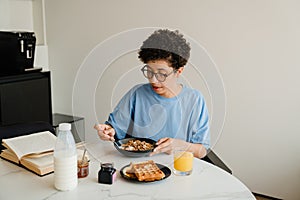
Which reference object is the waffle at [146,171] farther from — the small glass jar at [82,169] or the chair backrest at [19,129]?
the chair backrest at [19,129]

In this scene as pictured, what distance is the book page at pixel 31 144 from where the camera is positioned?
1.43 meters

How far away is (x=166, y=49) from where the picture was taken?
1.71m

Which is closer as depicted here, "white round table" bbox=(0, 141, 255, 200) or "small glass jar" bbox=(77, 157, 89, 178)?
"white round table" bbox=(0, 141, 255, 200)

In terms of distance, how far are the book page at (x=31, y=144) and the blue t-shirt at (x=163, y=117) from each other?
34cm

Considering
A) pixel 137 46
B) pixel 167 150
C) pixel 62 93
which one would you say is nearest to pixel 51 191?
pixel 167 150

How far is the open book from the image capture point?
1353 mm

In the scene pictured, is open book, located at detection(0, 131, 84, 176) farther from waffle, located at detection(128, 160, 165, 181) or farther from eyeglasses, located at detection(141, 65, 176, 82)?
eyeglasses, located at detection(141, 65, 176, 82)

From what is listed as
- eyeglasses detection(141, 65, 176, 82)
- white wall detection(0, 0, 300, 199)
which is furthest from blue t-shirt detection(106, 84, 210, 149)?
white wall detection(0, 0, 300, 199)

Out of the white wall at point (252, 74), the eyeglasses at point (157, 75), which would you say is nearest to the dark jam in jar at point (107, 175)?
the eyeglasses at point (157, 75)

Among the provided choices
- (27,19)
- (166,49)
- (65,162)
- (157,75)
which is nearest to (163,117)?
(157,75)

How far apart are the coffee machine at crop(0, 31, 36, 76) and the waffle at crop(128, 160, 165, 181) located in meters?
1.90

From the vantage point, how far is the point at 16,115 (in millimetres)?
2883

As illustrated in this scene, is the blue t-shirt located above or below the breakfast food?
above

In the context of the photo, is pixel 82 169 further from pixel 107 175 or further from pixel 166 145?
pixel 166 145
